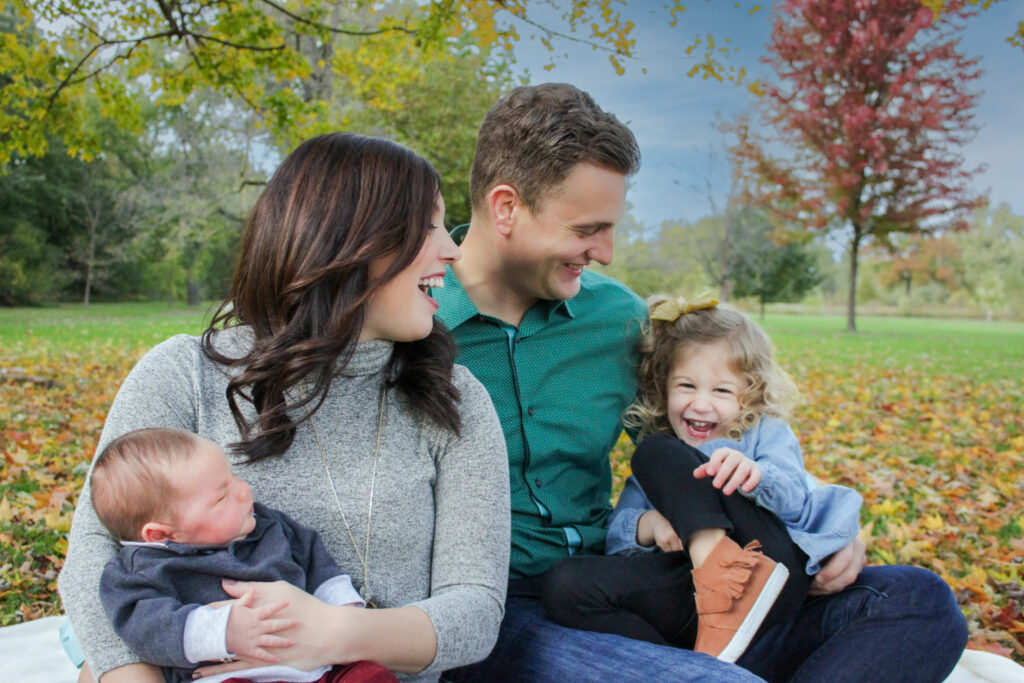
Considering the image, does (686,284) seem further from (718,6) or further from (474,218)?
(474,218)

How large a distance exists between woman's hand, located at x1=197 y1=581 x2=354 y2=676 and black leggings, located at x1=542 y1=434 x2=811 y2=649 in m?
0.67

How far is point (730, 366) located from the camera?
2.36m

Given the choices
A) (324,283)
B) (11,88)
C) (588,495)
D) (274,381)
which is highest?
(11,88)

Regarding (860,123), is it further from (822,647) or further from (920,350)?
(822,647)

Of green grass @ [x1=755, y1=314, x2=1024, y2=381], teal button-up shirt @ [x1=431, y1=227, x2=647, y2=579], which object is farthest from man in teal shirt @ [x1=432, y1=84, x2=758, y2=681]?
green grass @ [x1=755, y1=314, x2=1024, y2=381]

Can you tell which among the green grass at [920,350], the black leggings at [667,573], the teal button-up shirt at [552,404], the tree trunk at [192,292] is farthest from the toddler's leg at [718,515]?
the tree trunk at [192,292]

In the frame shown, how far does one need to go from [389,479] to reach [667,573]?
773mm

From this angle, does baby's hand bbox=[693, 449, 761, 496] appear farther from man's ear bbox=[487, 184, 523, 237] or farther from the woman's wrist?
the woman's wrist

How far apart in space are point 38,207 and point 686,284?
20142 mm

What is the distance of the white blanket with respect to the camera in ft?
7.63

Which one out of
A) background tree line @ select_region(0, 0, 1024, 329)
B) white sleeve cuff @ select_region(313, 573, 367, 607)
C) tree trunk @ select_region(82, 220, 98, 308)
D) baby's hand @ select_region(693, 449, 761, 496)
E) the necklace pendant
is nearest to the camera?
white sleeve cuff @ select_region(313, 573, 367, 607)

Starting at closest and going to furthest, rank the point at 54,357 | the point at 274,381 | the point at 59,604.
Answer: the point at 274,381, the point at 59,604, the point at 54,357

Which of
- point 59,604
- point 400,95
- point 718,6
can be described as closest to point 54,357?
point 400,95

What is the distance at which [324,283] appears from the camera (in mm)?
1606
